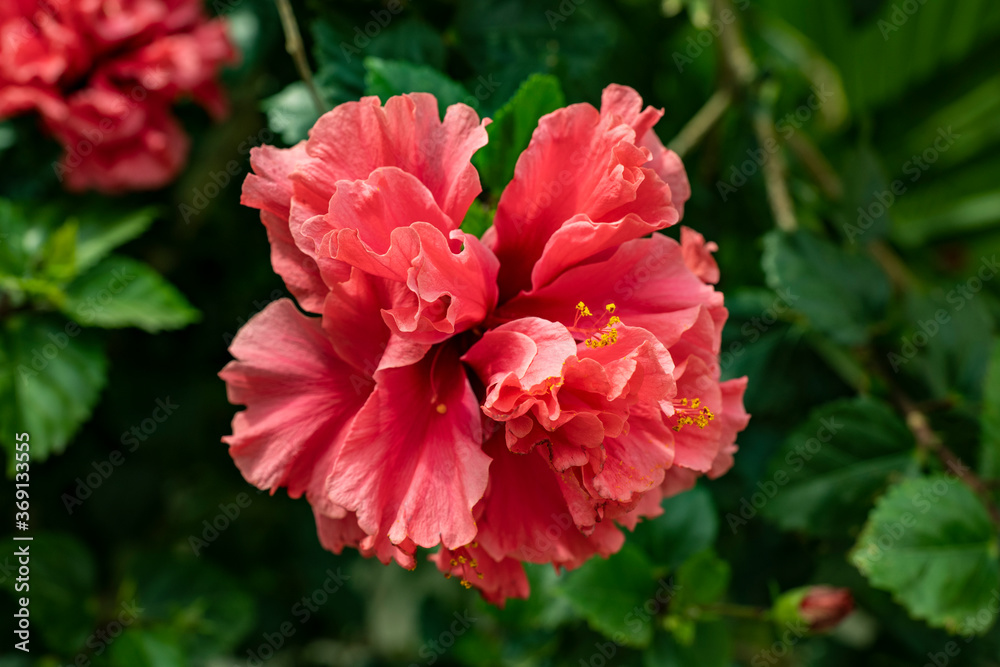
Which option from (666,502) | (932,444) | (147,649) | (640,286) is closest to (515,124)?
(640,286)

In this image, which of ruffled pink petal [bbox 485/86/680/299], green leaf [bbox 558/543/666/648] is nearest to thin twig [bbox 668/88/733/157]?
ruffled pink petal [bbox 485/86/680/299]

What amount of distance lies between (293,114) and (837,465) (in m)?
0.93

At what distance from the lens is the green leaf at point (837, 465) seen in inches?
39.5

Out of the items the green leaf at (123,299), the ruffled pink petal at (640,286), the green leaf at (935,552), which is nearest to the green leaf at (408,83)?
the ruffled pink petal at (640,286)

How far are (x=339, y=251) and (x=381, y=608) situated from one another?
5.80 ft

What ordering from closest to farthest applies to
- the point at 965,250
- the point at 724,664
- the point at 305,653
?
the point at 724,664, the point at 305,653, the point at 965,250

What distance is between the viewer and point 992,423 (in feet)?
3.21

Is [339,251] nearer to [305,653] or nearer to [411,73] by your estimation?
[411,73]

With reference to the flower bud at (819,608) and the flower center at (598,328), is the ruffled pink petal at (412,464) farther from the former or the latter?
the flower bud at (819,608)

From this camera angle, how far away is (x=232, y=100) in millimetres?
1313

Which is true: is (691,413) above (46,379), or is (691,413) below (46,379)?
above

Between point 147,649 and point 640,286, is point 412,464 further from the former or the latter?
point 147,649

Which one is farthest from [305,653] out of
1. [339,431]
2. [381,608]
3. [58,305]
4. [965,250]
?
[965,250]

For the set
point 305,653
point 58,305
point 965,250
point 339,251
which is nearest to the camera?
point 339,251
